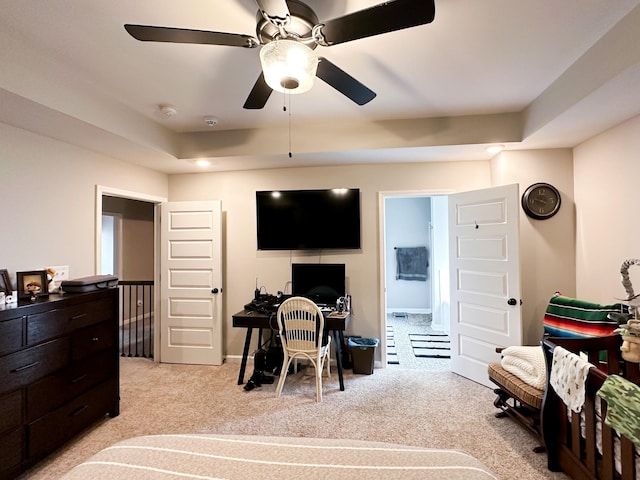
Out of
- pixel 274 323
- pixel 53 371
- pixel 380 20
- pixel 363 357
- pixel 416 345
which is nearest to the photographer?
pixel 380 20

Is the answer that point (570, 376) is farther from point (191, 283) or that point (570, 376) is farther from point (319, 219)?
point (191, 283)

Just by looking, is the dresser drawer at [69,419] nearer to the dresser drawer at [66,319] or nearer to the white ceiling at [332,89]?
the dresser drawer at [66,319]

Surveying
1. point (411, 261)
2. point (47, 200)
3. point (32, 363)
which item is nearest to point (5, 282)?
point (32, 363)

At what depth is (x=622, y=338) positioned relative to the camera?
6.10ft

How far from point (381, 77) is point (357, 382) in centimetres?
293

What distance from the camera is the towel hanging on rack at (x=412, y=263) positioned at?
6496 millimetres

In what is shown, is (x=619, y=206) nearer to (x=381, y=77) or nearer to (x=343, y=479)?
(x=381, y=77)

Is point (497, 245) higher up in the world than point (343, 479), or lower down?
higher up

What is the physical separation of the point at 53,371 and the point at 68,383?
16 cm

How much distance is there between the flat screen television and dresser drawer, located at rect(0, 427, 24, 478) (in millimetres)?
2413

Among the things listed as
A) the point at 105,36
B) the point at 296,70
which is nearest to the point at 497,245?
the point at 296,70

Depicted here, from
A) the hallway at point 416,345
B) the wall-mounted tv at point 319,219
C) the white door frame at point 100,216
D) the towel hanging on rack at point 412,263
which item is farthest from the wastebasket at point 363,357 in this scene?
the towel hanging on rack at point 412,263

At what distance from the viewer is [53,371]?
210cm

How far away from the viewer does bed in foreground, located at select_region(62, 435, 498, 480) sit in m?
1.02
